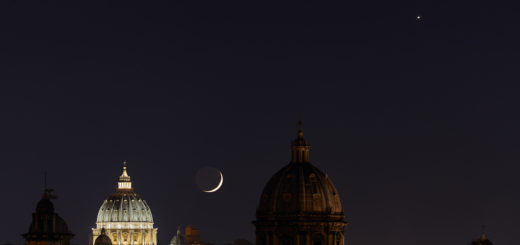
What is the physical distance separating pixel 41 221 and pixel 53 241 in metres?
2.69

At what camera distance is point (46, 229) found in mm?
186375

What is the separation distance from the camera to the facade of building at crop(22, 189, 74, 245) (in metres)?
185

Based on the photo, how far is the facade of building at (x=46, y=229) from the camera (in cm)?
18525

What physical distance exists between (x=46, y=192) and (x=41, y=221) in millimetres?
10178

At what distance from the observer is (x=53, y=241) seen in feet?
611

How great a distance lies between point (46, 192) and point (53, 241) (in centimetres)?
1172

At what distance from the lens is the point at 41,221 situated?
187 meters

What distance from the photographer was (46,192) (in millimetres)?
196625

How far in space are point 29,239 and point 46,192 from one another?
12330 mm

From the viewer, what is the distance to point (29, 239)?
608 ft

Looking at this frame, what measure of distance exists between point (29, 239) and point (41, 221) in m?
2.74

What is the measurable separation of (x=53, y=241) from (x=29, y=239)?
9.01ft
